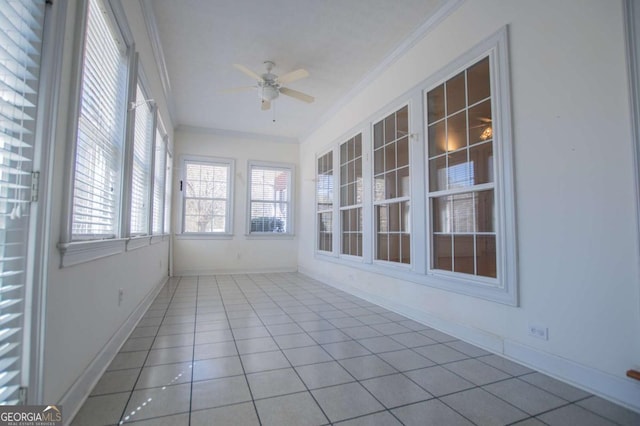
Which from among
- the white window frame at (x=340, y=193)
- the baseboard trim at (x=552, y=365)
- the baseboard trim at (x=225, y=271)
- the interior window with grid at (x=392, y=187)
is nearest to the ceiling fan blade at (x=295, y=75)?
the interior window with grid at (x=392, y=187)

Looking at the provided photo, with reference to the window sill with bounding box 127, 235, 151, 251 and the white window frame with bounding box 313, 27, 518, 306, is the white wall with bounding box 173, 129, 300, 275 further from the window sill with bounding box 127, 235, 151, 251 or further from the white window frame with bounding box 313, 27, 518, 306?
the white window frame with bounding box 313, 27, 518, 306

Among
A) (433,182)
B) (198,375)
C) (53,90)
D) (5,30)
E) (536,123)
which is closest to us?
(5,30)

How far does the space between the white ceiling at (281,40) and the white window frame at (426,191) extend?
2.23ft

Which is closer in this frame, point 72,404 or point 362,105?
point 72,404

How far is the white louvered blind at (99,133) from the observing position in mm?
1840

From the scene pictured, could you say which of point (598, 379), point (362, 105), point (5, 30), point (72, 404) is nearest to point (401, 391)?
point (598, 379)

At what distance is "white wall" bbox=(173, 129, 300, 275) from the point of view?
21.3 ft

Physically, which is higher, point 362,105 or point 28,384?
point 362,105

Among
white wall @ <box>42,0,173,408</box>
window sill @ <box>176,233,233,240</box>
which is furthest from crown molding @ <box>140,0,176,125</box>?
window sill @ <box>176,233,233,240</box>

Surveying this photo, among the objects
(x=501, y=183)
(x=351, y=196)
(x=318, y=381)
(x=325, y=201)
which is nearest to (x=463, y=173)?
(x=501, y=183)

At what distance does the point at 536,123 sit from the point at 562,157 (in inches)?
12.7

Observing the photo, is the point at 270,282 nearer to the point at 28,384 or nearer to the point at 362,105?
the point at 362,105

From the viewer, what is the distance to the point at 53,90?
138 cm

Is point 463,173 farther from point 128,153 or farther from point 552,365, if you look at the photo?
point 128,153
